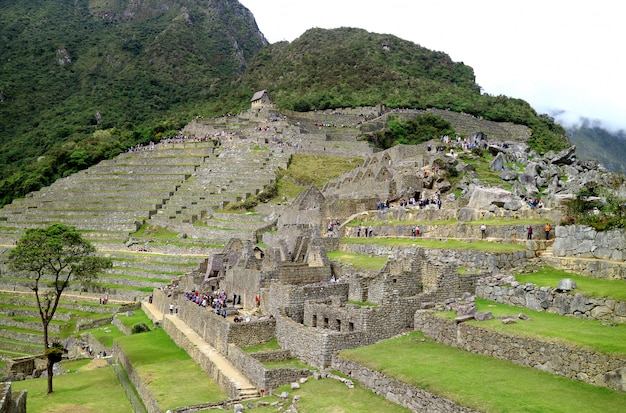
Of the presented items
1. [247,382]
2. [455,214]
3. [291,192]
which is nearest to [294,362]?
[247,382]

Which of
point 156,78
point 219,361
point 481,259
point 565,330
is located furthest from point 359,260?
point 156,78

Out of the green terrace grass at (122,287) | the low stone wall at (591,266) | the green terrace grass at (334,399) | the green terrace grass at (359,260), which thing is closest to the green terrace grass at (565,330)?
the low stone wall at (591,266)

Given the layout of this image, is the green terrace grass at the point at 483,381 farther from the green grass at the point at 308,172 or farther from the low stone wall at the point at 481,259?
the green grass at the point at 308,172

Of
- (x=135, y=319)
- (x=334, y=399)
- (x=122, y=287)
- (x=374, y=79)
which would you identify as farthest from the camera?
(x=374, y=79)

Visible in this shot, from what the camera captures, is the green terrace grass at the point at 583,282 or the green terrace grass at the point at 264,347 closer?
the green terrace grass at the point at 583,282

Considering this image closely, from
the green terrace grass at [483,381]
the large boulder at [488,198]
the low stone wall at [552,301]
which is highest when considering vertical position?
the large boulder at [488,198]

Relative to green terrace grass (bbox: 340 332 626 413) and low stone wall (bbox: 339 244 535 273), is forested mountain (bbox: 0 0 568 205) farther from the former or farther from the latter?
green terrace grass (bbox: 340 332 626 413)

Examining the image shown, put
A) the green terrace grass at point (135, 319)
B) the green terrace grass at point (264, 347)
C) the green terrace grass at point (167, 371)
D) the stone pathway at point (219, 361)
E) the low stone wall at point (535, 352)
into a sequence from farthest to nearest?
the green terrace grass at point (135, 319) → the green terrace grass at point (264, 347) → the green terrace grass at point (167, 371) → the stone pathway at point (219, 361) → the low stone wall at point (535, 352)

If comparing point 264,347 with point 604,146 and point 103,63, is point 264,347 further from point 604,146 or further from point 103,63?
point 103,63
